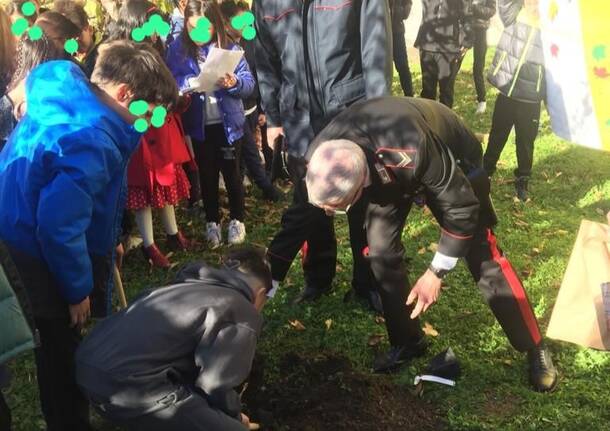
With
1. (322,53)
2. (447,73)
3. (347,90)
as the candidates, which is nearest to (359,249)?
(347,90)

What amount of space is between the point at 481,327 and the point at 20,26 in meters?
3.54

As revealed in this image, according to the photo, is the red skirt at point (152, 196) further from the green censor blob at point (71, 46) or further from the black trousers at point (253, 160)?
the black trousers at point (253, 160)

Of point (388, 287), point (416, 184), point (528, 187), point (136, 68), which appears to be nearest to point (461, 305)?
point (388, 287)

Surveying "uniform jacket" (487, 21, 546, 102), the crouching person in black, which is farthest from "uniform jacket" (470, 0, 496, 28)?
the crouching person in black

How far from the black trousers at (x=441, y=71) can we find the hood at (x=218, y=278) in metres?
5.26

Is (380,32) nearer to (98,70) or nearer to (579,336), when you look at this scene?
(98,70)

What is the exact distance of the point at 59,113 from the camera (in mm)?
2303

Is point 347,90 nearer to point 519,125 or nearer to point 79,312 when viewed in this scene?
point 79,312

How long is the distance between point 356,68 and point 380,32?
0.26 m

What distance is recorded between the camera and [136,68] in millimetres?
2391

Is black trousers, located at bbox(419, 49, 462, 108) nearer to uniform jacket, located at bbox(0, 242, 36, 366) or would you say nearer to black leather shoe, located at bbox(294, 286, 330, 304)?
black leather shoe, located at bbox(294, 286, 330, 304)

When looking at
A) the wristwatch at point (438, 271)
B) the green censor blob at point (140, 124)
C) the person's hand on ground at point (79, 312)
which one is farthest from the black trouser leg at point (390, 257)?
the person's hand on ground at point (79, 312)

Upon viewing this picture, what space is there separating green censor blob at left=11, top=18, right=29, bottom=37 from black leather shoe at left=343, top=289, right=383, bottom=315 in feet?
8.70

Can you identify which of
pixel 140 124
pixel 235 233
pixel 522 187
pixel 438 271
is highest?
pixel 140 124
